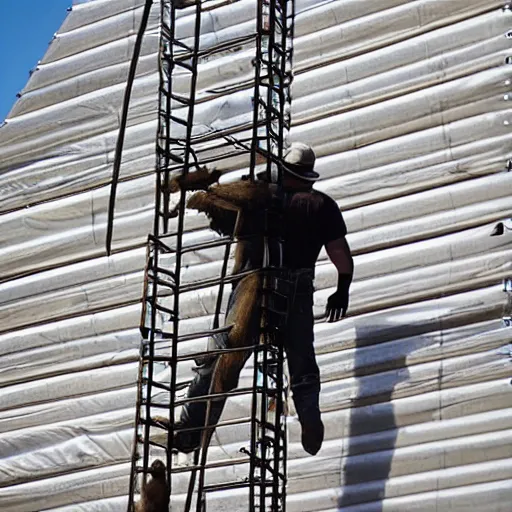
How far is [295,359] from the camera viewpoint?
9.88 metres

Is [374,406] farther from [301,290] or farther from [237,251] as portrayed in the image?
[237,251]

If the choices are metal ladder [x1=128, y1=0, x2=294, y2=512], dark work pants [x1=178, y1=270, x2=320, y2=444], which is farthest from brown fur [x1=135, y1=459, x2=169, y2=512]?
dark work pants [x1=178, y1=270, x2=320, y2=444]

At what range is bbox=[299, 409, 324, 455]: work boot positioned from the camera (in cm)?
982

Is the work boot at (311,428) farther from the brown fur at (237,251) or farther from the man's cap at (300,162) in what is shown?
the man's cap at (300,162)

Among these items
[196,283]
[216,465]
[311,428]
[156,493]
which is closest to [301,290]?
[196,283]

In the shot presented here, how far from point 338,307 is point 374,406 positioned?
0.60 meters

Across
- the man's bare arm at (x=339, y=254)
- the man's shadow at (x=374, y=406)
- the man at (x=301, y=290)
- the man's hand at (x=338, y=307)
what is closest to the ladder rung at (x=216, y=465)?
the man at (x=301, y=290)

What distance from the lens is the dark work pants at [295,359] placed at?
31.9 ft

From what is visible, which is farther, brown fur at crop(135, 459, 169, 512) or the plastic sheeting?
the plastic sheeting

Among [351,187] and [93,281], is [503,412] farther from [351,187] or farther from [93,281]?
[93,281]

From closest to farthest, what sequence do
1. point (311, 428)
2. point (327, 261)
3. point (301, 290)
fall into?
point (311, 428), point (301, 290), point (327, 261)

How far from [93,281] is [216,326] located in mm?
1240

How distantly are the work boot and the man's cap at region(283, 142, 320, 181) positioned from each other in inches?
49.4

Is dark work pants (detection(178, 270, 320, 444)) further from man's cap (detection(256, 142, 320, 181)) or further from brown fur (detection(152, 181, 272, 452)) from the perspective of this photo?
man's cap (detection(256, 142, 320, 181))
